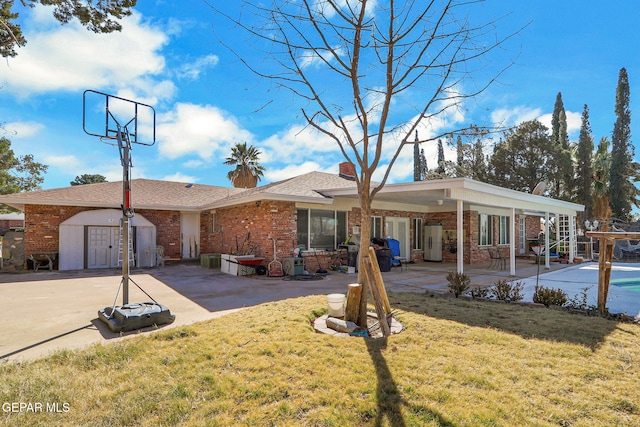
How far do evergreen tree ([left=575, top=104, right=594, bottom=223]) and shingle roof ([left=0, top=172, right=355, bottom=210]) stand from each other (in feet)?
73.5

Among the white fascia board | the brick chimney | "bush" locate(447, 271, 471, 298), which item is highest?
the brick chimney

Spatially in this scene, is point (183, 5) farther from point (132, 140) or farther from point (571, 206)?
point (571, 206)

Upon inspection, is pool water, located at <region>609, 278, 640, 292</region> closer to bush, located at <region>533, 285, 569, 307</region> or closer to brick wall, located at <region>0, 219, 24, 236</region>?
bush, located at <region>533, 285, 569, 307</region>

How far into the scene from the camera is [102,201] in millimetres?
13398

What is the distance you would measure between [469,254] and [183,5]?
13726 millimetres

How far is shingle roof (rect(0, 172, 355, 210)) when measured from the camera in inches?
455

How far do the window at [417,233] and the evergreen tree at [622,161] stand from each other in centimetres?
2143

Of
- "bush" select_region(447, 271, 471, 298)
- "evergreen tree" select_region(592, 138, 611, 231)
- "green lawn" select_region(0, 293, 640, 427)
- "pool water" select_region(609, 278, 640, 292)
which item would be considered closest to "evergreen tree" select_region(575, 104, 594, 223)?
"evergreen tree" select_region(592, 138, 611, 231)

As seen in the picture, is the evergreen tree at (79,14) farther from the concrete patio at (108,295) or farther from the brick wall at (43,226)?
the brick wall at (43,226)

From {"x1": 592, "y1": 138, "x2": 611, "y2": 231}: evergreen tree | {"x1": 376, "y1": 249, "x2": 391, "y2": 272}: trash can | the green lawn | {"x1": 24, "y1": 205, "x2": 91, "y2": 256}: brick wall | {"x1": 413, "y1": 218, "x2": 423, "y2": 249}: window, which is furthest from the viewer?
{"x1": 592, "y1": 138, "x2": 611, "y2": 231}: evergreen tree

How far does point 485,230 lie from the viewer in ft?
51.8

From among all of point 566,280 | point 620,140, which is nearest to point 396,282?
point 566,280

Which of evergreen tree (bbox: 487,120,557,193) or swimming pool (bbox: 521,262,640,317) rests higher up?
evergreen tree (bbox: 487,120,557,193)

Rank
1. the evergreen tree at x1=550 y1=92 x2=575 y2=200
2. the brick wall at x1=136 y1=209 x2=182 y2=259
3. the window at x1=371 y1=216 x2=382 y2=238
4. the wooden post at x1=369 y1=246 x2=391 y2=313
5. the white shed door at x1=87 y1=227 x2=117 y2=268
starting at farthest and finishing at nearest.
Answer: the evergreen tree at x1=550 y1=92 x2=575 y2=200 < the brick wall at x1=136 y1=209 x2=182 y2=259 < the window at x1=371 y1=216 x2=382 y2=238 < the white shed door at x1=87 y1=227 x2=117 y2=268 < the wooden post at x1=369 y1=246 x2=391 y2=313
